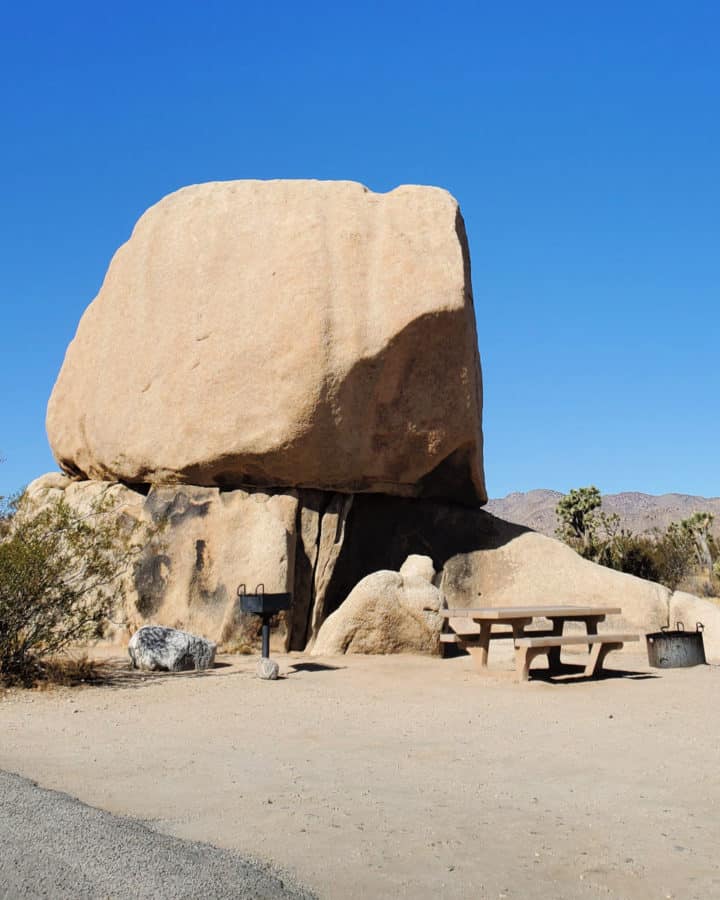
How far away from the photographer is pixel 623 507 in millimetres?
69250

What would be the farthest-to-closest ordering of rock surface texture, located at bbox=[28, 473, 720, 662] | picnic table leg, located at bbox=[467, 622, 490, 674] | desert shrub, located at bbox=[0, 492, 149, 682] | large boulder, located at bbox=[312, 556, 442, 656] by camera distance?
rock surface texture, located at bbox=[28, 473, 720, 662], large boulder, located at bbox=[312, 556, 442, 656], picnic table leg, located at bbox=[467, 622, 490, 674], desert shrub, located at bbox=[0, 492, 149, 682]

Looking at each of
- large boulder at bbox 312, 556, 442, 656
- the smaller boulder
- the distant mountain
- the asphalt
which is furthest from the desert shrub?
the distant mountain

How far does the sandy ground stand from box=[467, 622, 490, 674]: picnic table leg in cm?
74

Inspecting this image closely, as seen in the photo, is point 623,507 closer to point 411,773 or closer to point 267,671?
point 267,671

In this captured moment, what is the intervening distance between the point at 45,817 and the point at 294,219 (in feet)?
29.5

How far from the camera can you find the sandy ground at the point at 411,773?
3.26 m

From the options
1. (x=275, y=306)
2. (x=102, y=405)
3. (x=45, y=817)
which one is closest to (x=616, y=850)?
(x=45, y=817)

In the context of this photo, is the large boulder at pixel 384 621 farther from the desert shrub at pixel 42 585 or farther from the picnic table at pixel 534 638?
the desert shrub at pixel 42 585

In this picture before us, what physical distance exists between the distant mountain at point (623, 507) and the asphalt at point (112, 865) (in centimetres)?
5464

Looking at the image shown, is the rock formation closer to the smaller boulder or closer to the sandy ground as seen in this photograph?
the smaller boulder

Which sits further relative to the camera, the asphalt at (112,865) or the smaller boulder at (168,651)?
the smaller boulder at (168,651)

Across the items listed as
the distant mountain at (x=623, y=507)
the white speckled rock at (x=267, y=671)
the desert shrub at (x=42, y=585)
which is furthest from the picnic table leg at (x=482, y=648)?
the distant mountain at (x=623, y=507)

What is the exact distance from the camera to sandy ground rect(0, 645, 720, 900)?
3264 millimetres

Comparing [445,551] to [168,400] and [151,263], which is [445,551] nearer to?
[168,400]
